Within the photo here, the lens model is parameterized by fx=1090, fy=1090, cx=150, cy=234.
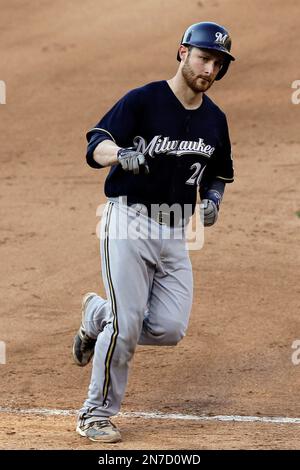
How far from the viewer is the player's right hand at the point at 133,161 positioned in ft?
18.3

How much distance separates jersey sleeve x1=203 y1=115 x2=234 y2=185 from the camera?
21.2 ft

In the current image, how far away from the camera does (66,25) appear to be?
57.8 feet

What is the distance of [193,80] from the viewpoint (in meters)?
6.09

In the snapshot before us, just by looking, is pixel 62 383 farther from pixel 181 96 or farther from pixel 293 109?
pixel 293 109

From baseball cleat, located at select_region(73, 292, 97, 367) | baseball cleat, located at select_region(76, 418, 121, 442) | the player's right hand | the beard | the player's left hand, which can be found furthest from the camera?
baseball cleat, located at select_region(73, 292, 97, 367)

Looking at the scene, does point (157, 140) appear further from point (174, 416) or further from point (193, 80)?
point (174, 416)

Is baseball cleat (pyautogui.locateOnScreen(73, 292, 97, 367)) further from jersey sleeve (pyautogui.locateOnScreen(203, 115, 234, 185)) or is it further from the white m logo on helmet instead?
the white m logo on helmet

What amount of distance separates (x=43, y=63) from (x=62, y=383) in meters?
9.52

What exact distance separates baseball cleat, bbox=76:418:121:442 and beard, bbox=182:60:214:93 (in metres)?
1.92

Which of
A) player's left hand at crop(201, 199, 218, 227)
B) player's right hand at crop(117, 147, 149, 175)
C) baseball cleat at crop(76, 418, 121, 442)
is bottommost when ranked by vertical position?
baseball cleat at crop(76, 418, 121, 442)

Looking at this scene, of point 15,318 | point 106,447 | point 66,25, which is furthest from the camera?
point 66,25

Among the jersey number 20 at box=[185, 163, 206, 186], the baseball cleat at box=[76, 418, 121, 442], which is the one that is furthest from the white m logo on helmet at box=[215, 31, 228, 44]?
the baseball cleat at box=[76, 418, 121, 442]
